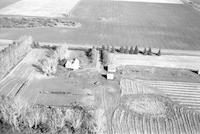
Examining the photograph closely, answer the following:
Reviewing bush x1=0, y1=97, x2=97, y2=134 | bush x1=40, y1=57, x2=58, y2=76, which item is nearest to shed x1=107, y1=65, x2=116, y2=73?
bush x1=40, y1=57, x2=58, y2=76

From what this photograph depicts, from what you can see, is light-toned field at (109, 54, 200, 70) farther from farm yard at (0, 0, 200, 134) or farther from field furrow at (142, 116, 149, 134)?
field furrow at (142, 116, 149, 134)

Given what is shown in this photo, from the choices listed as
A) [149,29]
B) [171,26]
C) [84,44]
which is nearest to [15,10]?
[84,44]

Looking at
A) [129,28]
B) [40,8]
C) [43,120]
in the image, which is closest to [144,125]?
[43,120]

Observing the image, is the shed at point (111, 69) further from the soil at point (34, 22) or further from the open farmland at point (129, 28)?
the soil at point (34, 22)

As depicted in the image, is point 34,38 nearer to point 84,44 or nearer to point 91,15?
point 84,44

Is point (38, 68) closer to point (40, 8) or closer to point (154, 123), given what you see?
point (154, 123)
